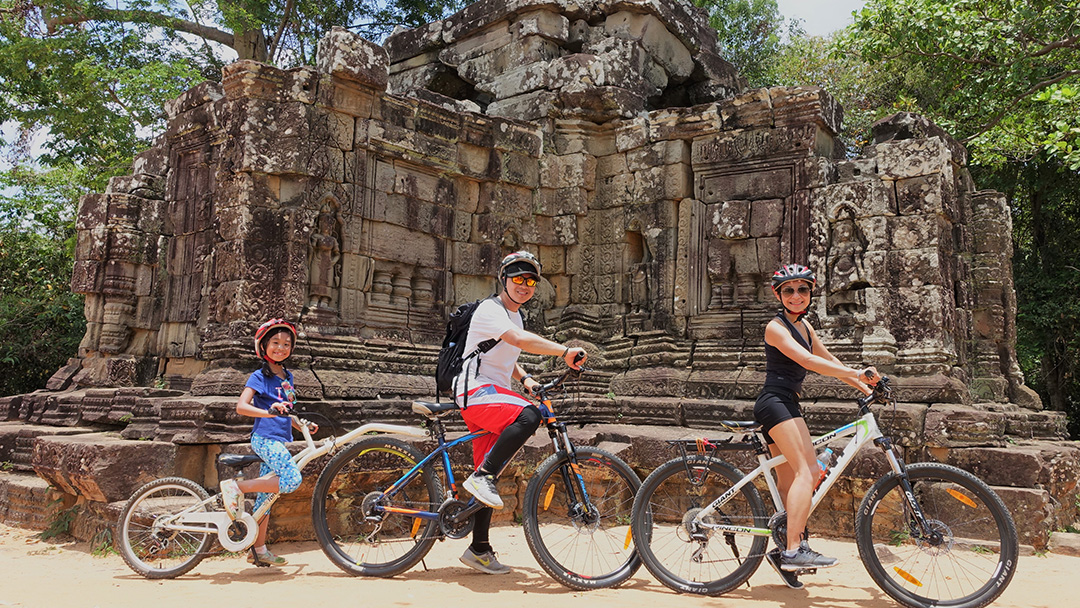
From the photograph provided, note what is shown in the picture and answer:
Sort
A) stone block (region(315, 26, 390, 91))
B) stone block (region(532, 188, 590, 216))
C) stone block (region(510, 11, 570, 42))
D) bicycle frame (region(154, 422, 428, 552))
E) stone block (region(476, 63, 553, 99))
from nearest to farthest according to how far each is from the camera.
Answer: bicycle frame (region(154, 422, 428, 552)), stone block (region(315, 26, 390, 91)), stone block (region(532, 188, 590, 216)), stone block (region(476, 63, 553, 99)), stone block (region(510, 11, 570, 42))

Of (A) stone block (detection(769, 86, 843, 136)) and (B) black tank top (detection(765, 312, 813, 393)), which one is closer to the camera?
(B) black tank top (detection(765, 312, 813, 393))

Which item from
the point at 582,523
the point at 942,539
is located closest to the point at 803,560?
the point at 942,539

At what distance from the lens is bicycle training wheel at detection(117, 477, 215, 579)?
5.12 m

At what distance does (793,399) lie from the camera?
4.72m

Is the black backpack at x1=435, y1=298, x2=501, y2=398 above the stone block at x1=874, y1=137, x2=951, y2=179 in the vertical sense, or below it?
below

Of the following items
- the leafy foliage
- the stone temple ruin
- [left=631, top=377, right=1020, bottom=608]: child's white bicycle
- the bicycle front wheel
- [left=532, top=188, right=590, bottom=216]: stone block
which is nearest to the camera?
the bicycle front wheel

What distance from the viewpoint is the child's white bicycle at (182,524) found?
512 cm

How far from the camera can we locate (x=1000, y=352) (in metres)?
9.60

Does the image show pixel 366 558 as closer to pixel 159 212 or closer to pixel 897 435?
pixel 897 435

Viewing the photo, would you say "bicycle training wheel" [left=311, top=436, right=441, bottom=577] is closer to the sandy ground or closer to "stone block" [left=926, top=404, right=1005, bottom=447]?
the sandy ground

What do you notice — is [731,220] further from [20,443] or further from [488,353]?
[20,443]

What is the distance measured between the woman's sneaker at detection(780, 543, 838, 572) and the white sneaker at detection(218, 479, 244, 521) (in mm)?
3226

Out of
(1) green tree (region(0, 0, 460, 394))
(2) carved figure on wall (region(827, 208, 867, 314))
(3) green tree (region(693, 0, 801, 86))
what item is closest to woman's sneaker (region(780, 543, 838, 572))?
(2) carved figure on wall (region(827, 208, 867, 314))

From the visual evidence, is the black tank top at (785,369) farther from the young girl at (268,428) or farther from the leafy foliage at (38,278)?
the leafy foliage at (38,278)
